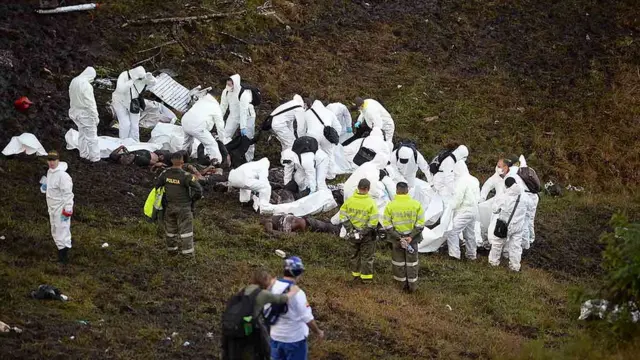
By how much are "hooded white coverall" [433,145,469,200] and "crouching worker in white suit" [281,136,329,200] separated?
2.20 metres

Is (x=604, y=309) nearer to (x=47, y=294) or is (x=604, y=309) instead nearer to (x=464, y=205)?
(x=464, y=205)

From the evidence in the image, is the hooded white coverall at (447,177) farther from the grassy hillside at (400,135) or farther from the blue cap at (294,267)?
the blue cap at (294,267)

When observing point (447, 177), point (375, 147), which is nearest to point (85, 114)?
point (375, 147)

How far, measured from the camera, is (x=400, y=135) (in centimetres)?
2308

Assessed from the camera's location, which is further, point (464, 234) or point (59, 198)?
point (464, 234)

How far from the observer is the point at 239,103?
19.7m

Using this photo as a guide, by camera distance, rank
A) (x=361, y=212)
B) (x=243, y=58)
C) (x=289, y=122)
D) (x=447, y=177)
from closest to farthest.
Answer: (x=361, y=212), (x=447, y=177), (x=289, y=122), (x=243, y=58)

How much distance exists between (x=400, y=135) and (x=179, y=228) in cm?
988

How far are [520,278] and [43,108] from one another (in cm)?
1010

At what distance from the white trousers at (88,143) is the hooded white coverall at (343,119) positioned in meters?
5.06

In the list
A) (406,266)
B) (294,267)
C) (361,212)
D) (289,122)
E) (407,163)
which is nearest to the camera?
(294,267)

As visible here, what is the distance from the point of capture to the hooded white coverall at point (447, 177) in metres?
17.7

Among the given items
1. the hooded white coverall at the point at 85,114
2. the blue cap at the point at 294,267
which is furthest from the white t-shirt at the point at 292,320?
the hooded white coverall at the point at 85,114

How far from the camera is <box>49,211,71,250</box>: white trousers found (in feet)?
44.6
